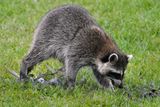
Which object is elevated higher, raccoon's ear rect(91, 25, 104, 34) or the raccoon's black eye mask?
raccoon's ear rect(91, 25, 104, 34)

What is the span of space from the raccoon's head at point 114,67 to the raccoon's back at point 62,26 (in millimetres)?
697

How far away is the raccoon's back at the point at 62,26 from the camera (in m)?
8.15

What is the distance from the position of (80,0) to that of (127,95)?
15.4 feet

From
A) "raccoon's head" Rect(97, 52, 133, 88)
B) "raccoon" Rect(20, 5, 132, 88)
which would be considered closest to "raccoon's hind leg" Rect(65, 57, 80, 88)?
"raccoon" Rect(20, 5, 132, 88)

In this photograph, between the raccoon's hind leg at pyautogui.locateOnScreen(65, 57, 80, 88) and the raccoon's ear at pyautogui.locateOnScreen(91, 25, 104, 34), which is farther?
the raccoon's ear at pyautogui.locateOnScreen(91, 25, 104, 34)

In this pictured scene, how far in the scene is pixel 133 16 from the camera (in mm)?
10836

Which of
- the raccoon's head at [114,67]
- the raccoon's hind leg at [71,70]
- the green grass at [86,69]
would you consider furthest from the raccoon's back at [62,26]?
the raccoon's head at [114,67]

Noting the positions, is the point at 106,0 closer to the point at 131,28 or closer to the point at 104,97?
the point at 131,28

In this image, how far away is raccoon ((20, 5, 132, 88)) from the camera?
303 inches

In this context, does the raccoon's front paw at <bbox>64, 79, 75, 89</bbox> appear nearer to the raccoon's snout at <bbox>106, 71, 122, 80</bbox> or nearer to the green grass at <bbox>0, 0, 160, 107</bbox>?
the green grass at <bbox>0, 0, 160, 107</bbox>

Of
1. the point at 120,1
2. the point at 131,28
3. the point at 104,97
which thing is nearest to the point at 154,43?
the point at 131,28

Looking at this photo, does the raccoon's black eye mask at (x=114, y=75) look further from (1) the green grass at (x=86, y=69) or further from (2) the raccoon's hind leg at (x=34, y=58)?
(2) the raccoon's hind leg at (x=34, y=58)

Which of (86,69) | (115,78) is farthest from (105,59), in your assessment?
(86,69)

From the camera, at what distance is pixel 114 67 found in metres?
7.65
